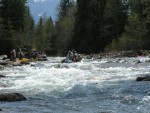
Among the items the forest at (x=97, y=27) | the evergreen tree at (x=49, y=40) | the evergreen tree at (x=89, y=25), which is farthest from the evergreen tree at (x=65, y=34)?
the evergreen tree at (x=89, y=25)

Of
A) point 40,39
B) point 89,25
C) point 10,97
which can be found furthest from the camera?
point 40,39

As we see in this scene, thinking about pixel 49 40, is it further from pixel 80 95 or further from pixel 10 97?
pixel 10 97

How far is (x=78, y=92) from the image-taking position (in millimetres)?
20656

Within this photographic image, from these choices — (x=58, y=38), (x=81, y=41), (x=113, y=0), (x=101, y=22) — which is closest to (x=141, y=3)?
(x=113, y=0)

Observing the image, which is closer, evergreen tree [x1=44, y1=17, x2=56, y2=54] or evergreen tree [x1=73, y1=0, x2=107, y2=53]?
evergreen tree [x1=73, y1=0, x2=107, y2=53]

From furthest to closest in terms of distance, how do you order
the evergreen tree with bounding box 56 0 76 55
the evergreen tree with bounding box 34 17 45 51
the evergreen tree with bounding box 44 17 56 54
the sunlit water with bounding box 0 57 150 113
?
the evergreen tree with bounding box 44 17 56 54
the evergreen tree with bounding box 34 17 45 51
the evergreen tree with bounding box 56 0 76 55
the sunlit water with bounding box 0 57 150 113

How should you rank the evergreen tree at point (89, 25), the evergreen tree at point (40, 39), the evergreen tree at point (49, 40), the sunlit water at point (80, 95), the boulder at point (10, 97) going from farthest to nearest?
1. the evergreen tree at point (49, 40)
2. the evergreen tree at point (40, 39)
3. the evergreen tree at point (89, 25)
4. the boulder at point (10, 97)
5. the sunlit water at point (80, 95)

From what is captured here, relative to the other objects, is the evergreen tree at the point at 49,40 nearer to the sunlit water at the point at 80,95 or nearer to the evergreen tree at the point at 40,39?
the evergreen tree at the point at 40,39

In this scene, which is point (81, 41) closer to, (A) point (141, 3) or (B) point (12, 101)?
(A) point (141, 3)

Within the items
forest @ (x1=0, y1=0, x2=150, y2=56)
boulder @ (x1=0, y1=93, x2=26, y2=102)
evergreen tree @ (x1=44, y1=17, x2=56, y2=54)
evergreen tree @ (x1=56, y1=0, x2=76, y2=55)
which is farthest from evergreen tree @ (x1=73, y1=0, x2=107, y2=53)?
boulder @ (x1=0, y1=93, x2=26, y2=102)

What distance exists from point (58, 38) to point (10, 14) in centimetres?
2117

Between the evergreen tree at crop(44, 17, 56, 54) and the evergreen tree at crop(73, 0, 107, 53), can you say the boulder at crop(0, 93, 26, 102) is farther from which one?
the evergreen tree at crop(44, 17, 56, 54)

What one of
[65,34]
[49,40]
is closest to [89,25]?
[65,34]

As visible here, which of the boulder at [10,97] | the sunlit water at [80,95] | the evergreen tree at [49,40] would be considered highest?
the evergreen tree at [49,40]
